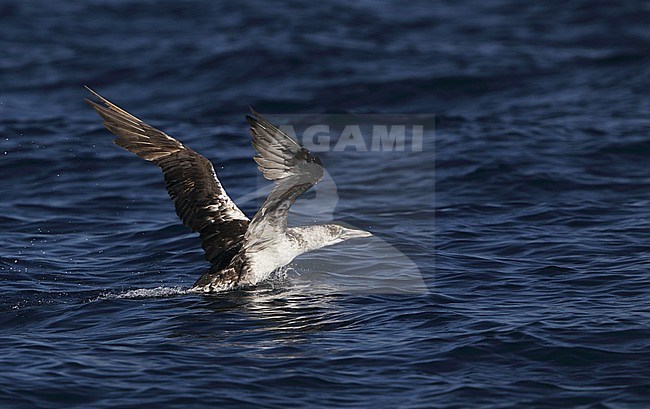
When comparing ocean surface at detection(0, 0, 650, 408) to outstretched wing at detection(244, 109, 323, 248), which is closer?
ocean surface at detection(0, 0, 650, 408)

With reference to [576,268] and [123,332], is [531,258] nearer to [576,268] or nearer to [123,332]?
[576,268]

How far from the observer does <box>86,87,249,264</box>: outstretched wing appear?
38.4ft

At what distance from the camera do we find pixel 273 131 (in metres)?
9.86

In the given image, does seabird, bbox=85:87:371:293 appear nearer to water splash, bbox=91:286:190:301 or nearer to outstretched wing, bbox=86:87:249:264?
outstretched wing, bbox=86:87:249:264

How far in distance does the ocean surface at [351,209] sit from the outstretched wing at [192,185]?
2.35 ft

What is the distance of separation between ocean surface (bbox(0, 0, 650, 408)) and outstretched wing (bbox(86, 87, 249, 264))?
72cm

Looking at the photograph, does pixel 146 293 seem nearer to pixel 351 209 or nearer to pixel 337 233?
pixel 337 233

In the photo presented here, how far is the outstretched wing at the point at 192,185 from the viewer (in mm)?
11711

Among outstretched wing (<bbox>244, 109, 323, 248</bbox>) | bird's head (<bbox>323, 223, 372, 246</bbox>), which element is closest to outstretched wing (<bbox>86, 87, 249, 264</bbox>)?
bird's head (<bbox>323, 223, 372, 246</bbox>)

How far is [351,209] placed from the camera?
15.5 m

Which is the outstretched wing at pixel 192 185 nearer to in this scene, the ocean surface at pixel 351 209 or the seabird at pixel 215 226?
the seabird at pixel 215 226

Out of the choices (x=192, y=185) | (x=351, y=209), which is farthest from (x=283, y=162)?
(x=351, y=209)

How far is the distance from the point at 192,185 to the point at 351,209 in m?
4.22

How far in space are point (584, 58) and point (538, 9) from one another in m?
4.39
